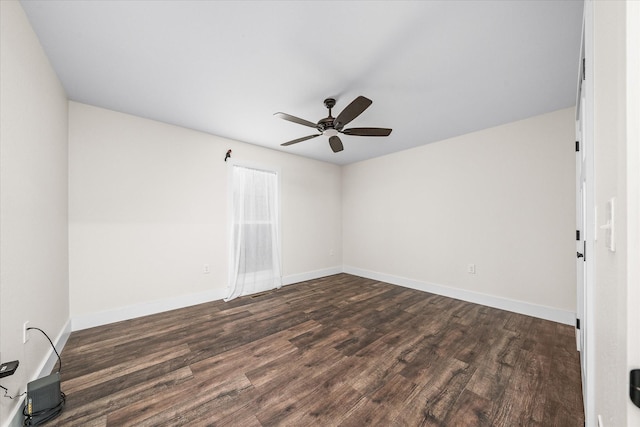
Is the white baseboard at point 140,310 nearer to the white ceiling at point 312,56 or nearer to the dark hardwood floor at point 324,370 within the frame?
the dark hardwood floor at point 324,370

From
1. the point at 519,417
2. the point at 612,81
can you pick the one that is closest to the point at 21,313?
the point at 612,81

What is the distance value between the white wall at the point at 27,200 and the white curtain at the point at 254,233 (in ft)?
6.22

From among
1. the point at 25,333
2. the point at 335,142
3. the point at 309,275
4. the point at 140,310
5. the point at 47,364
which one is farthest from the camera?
the point at 309,275

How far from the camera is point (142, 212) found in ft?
9.73

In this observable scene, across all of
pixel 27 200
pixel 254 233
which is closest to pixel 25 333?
pixel 27 200

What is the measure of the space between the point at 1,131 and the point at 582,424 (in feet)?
12.0

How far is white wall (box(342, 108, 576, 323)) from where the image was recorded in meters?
2.77

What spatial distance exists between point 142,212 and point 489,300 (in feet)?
15.7

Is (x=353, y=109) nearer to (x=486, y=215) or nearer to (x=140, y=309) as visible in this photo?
(x=486, y=215)

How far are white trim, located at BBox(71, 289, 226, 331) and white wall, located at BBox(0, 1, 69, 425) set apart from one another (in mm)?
444

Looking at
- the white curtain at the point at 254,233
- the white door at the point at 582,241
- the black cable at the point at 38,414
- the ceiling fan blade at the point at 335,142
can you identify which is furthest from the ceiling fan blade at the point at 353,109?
the black cable at the point at 38,414

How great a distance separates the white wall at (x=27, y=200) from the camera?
50.6 inches

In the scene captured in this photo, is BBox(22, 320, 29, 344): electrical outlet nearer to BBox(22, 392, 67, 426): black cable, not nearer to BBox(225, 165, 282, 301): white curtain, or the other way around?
BBox(22, 392, 67, 426): black cable

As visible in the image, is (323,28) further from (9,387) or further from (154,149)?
(9,387)
